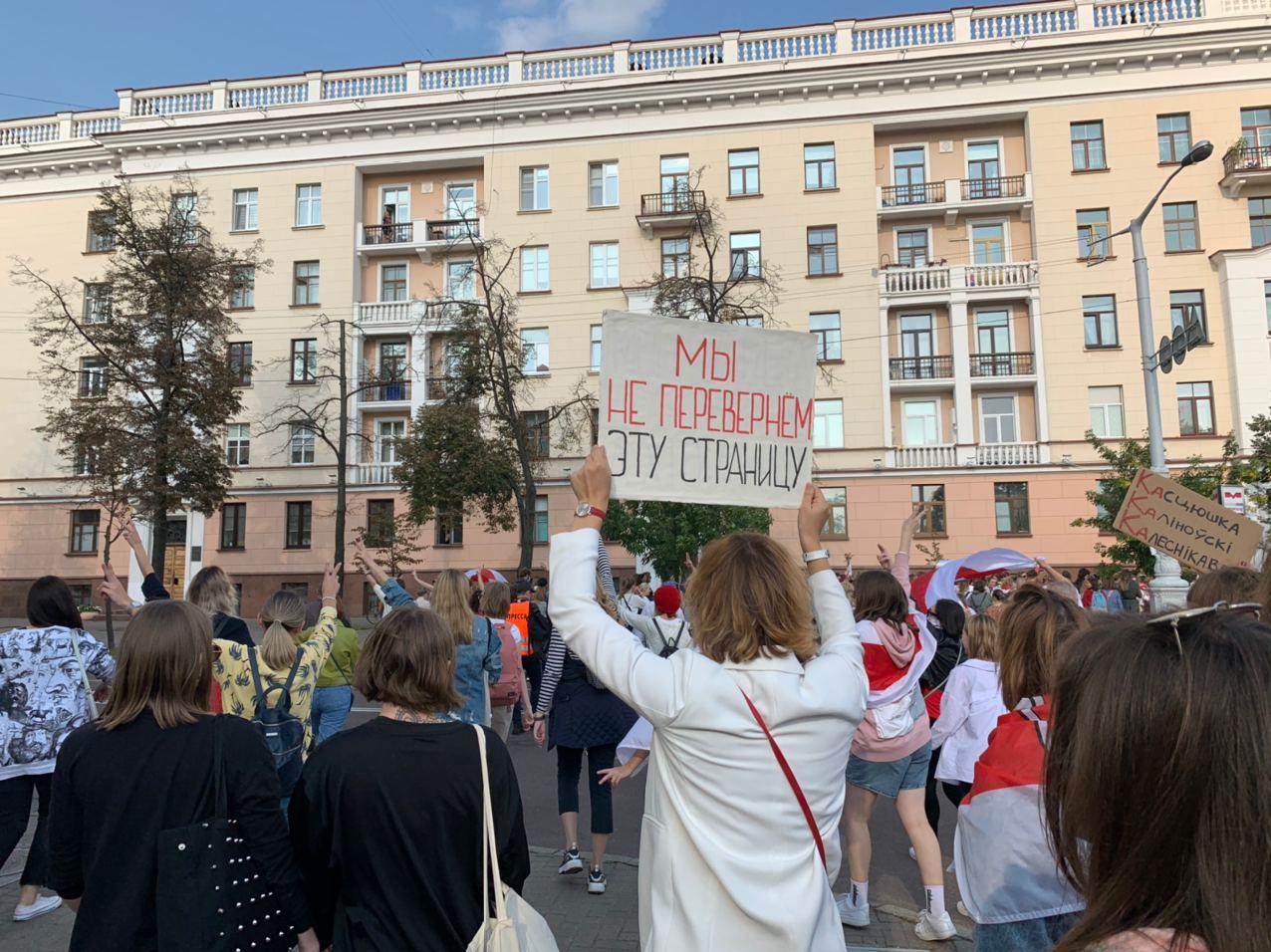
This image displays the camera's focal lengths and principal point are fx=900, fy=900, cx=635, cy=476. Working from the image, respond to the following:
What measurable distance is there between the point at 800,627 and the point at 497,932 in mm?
1226

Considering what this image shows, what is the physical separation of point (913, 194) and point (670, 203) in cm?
952

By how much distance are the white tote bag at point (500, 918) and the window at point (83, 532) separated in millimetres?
40745

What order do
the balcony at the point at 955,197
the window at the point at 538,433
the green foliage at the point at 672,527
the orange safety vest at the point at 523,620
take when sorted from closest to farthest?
the orange safety vest at the point at 523,620, the green foliage at the point at 672,527, the window at the point at 538,433, the balcony at the point at 955,197

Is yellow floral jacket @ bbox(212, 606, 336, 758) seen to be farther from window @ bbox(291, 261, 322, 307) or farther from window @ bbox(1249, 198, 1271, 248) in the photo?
window @ bbox(1249, 198, 1271, 248)

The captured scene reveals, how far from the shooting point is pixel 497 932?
2.56m

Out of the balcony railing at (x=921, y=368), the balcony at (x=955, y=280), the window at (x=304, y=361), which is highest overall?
the balcony at (x=955, y=280)

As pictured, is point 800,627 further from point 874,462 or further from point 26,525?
point 26,525

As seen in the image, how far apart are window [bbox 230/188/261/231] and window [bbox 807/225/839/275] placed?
75.3 ft

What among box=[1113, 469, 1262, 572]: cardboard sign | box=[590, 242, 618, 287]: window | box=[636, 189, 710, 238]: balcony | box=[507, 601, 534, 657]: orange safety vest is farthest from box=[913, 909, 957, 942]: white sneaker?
box=[590, 242, 618, 287]: window

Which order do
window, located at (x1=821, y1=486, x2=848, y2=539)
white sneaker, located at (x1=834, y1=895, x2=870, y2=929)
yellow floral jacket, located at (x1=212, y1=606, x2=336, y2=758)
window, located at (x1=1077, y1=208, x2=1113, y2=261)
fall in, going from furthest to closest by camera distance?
1. window, located at (x1=821, y1=486, x2=848, y2=539)
2. window, located at (x1=1077, y1=208, x2=1113, y2=261)
3. white sneaker, located at (x1=834, y1=895, x2=870, y2=929)
4. yellow floral jacket, located at (x1=212, y1=606, x2=336, y2=758)

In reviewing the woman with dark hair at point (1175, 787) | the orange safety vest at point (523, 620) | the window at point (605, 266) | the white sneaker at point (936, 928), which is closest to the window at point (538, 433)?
the window at point (605, 266)

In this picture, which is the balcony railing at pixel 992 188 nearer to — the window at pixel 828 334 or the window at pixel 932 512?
the window at pixel 828 334

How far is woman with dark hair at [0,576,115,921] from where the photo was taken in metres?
4.83

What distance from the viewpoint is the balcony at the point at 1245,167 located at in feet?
105
